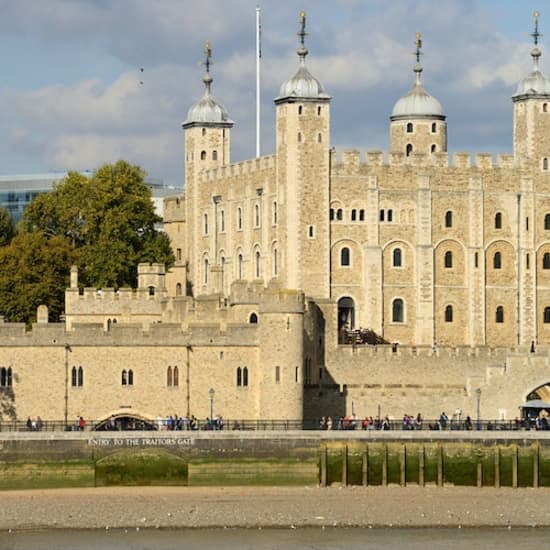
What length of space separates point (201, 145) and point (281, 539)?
182ft

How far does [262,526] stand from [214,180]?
50.5 metres

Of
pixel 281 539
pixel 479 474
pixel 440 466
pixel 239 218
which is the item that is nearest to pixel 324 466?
pixel 440 466

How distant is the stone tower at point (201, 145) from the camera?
124062 mm

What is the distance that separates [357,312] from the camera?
112 meters

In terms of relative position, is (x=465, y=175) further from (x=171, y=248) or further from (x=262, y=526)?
(x=262, y=526)

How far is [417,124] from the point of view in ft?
396

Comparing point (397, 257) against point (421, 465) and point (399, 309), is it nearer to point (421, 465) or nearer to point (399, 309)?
point (399, 309)

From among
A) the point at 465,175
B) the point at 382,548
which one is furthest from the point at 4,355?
the point at 465,175

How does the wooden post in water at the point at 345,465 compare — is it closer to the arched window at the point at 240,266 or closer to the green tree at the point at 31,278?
the green tree at the point at 31,278

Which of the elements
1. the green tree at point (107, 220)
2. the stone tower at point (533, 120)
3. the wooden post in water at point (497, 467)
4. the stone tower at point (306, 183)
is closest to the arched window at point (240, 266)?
the green tree at point (107, 220)

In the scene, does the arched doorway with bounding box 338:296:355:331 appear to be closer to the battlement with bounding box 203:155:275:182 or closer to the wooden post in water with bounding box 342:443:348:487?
the battlement with bounding box 203:155:275:182

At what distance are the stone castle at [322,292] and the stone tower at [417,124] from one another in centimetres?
8

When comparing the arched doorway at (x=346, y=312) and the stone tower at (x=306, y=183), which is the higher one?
the stone tower at (x=306, y=183)

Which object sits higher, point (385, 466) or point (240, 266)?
point (240, 266)
